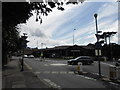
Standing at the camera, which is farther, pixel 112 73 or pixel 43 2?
pixel 112 73

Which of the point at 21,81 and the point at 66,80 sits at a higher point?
the point at 21,81

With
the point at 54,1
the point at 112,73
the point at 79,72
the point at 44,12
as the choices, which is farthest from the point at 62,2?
the point at 79,72

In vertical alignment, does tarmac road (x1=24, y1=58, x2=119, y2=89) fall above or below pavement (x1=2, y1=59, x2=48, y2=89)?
below

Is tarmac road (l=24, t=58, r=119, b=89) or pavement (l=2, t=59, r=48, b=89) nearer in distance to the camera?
pavement (l=2, t=59, r=48, b=89)

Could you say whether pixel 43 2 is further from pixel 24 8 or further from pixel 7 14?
pixel 7 14

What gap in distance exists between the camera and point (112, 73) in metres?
20.2

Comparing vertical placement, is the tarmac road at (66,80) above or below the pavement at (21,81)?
below

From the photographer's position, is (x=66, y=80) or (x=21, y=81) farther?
(x=66, y=80)

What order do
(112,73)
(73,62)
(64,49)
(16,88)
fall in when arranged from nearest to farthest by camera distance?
(16,88)
(112,73)
(73,62)
(64,49)

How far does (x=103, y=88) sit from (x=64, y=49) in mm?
95074

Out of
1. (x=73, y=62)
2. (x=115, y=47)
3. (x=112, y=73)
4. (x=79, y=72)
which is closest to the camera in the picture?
(x=112, y=73)

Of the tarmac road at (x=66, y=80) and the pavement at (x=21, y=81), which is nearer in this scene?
the pavement at (x=21, y=81)

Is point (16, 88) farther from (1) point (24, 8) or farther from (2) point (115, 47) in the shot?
(2) point (115, 47)

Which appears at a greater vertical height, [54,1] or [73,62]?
[54,1]
